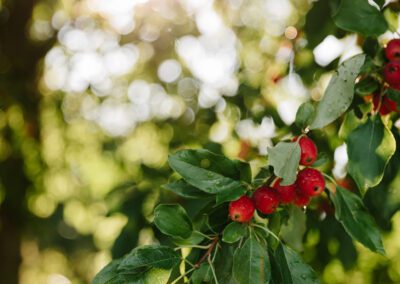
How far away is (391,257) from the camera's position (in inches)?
93.1

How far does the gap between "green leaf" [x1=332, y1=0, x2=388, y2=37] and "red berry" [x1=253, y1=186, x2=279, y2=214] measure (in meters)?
0.41

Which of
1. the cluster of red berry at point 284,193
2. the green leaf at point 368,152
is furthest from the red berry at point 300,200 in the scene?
the green leaf at point 368,152

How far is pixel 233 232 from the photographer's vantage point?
1005 millimetres

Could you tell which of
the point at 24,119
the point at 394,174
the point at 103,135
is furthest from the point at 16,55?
the point at 394,174

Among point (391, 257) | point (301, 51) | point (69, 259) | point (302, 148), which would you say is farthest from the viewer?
point (69, 259)

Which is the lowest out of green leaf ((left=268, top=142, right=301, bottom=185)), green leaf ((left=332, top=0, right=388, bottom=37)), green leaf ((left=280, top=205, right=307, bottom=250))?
green leaf ((left=280, top=205, right=307, bottom=250))

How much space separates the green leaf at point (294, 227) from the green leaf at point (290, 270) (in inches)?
8.1

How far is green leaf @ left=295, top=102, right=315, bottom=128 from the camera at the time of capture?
1100 mm

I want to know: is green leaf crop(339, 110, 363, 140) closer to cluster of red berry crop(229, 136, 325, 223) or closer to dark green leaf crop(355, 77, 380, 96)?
dark green leaf crop(355, 77, 380, 96)

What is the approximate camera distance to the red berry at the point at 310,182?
1.07 meters

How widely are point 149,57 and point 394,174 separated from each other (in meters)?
2.75

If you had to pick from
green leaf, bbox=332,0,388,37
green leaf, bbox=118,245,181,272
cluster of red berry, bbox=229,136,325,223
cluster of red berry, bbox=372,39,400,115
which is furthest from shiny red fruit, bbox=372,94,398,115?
green leaf, bbox=118,245,181,272

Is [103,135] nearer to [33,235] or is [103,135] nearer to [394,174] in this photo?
[33,235]

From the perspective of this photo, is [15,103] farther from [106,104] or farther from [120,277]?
[120,277]
